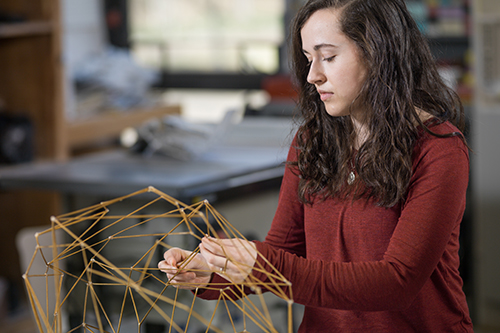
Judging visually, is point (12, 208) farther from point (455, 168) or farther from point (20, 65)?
point (455, 168)

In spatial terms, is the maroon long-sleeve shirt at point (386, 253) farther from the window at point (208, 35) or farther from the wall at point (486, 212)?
the window at point (208, 35)

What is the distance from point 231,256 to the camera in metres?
0.76

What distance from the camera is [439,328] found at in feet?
2.89

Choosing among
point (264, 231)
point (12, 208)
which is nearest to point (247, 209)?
point (264, 231)

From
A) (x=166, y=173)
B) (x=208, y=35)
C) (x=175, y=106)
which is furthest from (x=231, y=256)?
(x=208, y=35)

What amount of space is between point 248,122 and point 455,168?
5.68ft

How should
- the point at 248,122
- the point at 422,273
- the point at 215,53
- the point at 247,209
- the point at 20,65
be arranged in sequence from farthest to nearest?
the point at 215,53 < the point at 20,65 < the point at 248,122 < the point at 247,209 < the point at 422,273

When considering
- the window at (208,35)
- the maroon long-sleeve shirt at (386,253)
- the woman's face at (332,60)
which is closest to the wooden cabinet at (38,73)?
the window at (208,35)

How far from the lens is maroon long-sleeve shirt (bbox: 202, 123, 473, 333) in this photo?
2.57 feet

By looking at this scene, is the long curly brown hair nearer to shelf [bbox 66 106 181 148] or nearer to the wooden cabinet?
the wooden cabinet

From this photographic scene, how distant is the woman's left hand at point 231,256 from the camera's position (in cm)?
76

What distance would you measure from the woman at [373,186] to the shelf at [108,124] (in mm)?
2037

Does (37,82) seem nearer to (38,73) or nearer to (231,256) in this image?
(38,73)

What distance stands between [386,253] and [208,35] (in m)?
3.48
